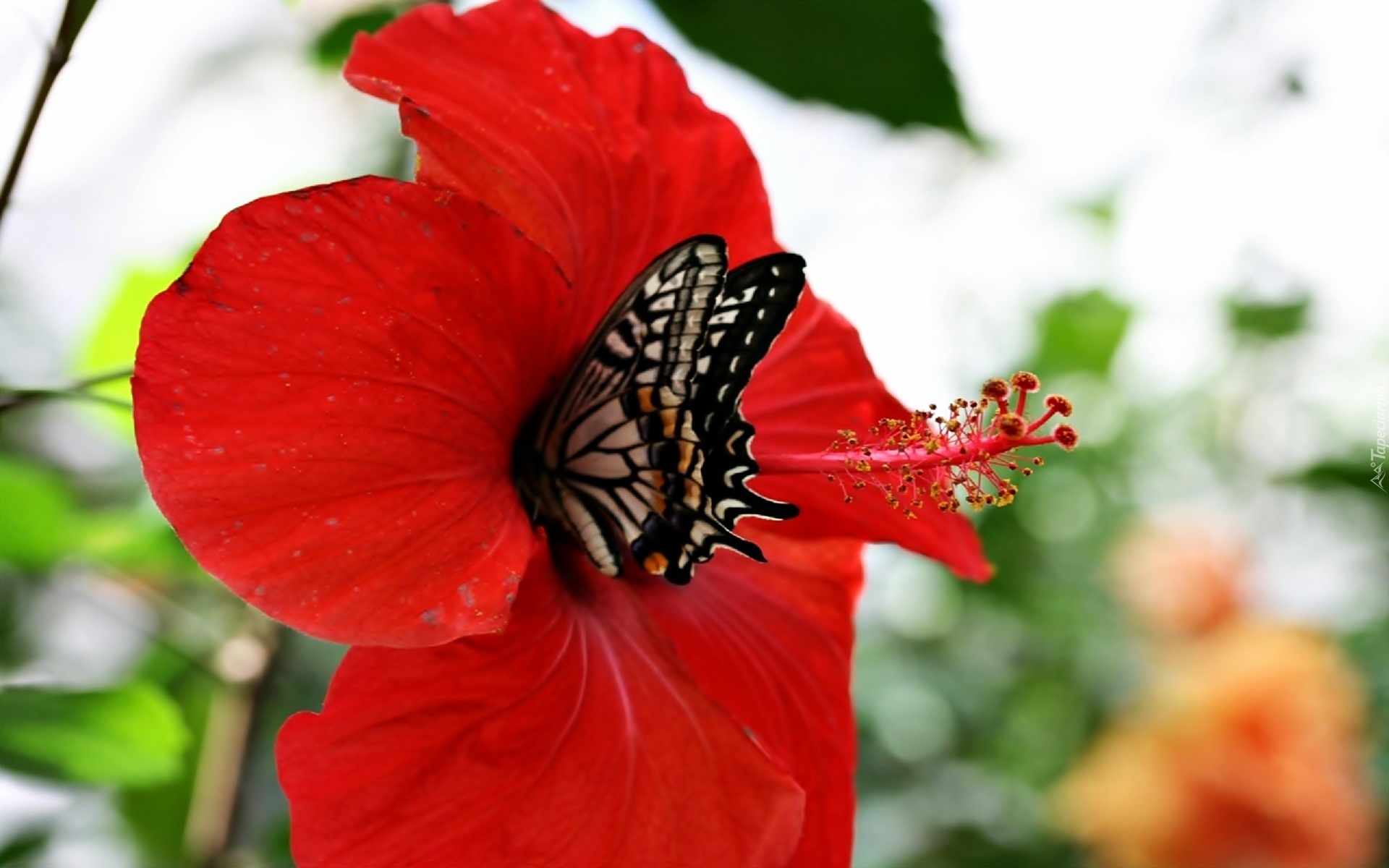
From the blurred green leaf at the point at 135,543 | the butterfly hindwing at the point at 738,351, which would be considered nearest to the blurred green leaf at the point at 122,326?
the blurred green leaf at the point at 135,543

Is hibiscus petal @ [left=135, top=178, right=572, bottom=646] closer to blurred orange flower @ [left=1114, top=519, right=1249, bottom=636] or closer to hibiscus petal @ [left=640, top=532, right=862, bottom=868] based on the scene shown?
hibiscus petal @ [left=640, top=532, right=862, bottom=868]

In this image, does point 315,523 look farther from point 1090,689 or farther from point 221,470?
point 1090,689

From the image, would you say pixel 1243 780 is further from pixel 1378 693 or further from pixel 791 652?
pixel 791 652

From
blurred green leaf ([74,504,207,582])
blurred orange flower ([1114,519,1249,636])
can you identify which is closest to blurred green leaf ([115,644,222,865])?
blurred green leaf ([74,504,207,582])

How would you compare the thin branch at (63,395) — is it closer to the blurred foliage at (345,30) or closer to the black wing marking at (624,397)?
the black wing marking at (624,397)

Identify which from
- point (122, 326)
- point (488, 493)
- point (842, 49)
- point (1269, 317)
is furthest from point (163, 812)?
point (1269, 317)

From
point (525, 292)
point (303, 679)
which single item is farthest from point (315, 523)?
point (303, 679)

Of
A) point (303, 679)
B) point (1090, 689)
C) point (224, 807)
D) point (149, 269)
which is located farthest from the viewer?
point (1090, 689)
